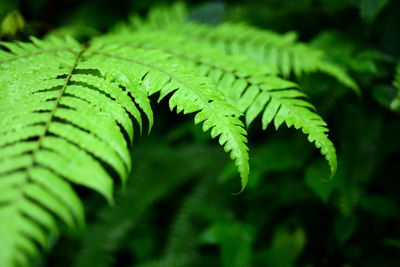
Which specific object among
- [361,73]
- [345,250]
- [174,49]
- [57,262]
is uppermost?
[174,49]

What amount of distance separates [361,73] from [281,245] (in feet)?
3.34

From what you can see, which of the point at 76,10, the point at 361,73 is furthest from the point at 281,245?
the point at 76,10

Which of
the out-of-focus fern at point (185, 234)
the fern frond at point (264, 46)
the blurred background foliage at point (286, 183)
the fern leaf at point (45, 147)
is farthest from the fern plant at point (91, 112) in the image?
the out-of-focus fern at point (185, 234)

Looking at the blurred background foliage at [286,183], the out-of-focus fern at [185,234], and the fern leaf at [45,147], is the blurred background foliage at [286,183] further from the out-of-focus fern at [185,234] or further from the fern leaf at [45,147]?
the fern leaf at [45,147]

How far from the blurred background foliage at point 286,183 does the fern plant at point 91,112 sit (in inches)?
20.7

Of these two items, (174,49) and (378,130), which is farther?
(378,130)

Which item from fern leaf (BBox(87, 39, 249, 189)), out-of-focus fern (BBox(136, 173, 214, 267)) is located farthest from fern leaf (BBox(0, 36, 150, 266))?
out-of-focus fern (BBox(136, 173, 214, 267))

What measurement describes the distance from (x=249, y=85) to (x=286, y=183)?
70cm

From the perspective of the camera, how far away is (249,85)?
144cm

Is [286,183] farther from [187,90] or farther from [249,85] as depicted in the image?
[187,90]

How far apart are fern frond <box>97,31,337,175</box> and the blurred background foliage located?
49 centimetres

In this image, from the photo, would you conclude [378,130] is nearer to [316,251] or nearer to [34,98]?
[316,251]

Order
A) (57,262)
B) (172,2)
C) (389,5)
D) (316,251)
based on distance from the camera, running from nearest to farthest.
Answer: (316,251) < (389,5) < (57,262) < (172,2)

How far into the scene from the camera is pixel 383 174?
1.88m
